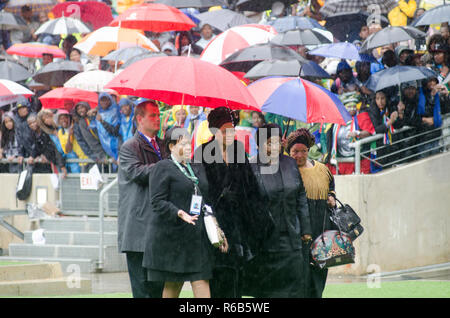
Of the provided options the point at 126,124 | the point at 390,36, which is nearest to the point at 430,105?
the point at 390,36

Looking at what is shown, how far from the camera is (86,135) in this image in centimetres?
1597

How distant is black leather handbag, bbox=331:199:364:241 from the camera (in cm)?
925

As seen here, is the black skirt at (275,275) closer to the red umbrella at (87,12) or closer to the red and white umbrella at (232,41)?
the red and white umbrella at (232,41)

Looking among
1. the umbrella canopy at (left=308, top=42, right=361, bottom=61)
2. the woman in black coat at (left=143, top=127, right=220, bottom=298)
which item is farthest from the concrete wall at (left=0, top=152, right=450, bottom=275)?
the woman in black coat at (left=143, top=127, right=220, bottom=298)

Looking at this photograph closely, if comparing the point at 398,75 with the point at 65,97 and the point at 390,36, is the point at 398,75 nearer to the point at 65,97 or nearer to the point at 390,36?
the point at 390,36

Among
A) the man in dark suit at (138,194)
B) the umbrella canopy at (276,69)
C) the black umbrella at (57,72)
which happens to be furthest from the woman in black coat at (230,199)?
the black umbrella at (57,72)

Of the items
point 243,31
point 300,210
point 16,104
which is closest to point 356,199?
point 243,31

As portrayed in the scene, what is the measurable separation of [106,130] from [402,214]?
5.01m

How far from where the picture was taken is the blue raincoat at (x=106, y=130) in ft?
51.1

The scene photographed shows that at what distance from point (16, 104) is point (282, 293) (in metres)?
11.2

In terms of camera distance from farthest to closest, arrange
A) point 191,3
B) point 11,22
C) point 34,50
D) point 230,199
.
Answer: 1. point 11,22
2. point 34,50
3. point 191,3
4. point 230,199

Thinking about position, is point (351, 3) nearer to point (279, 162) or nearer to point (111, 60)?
point (111, 60)

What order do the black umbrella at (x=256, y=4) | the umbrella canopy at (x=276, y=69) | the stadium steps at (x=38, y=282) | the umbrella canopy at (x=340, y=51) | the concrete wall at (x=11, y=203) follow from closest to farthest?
the stadium steps at (x=38, y=282) < the umbrella canopy at (x=276, y=69) < the umbrella canopy at (x=340, y=51) < the concrete wall at (x=11, y=203) < the black umbrella at (x=256, y=4)

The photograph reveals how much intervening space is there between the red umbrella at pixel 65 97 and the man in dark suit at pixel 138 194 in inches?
311
